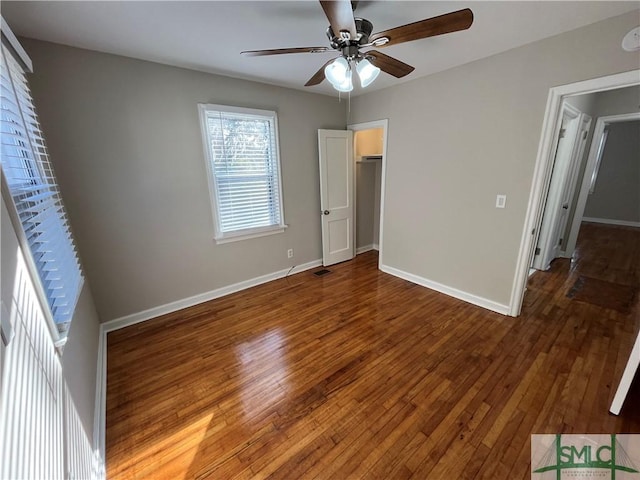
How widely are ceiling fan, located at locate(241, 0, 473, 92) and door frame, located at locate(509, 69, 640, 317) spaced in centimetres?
135

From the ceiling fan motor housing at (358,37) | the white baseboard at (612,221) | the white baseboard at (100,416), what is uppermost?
the ceiling fan motor housing at (358,37)

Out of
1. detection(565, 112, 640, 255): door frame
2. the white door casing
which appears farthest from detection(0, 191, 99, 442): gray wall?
detection(565, 112, 640, 255): door frame

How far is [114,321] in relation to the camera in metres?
2.58

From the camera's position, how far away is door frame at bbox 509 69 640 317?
6.20 feet

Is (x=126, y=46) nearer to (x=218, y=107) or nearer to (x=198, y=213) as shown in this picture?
(x=218, y=107)

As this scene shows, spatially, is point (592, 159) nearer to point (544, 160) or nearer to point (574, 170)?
point (574, 170)

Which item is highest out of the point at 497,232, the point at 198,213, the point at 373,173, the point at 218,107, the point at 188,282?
the point at 218,107

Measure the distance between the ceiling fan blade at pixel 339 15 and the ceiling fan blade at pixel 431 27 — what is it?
18cm

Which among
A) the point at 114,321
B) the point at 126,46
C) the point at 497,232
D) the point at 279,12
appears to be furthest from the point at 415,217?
the point at 114,321

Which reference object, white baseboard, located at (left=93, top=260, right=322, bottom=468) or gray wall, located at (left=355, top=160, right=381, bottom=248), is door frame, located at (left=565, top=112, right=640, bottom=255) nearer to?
gray wall, located at (left=355, top=160, right=381, bottom=248)

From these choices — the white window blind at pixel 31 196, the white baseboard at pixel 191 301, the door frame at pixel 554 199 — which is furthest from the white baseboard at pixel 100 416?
the door frame at pixel 554 199

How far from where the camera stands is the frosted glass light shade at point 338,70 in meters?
1.77

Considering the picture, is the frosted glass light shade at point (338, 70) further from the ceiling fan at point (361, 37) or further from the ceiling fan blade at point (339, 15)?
the ceiling fan blade at point (339, 15)

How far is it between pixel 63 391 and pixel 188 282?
1898 millimetres
